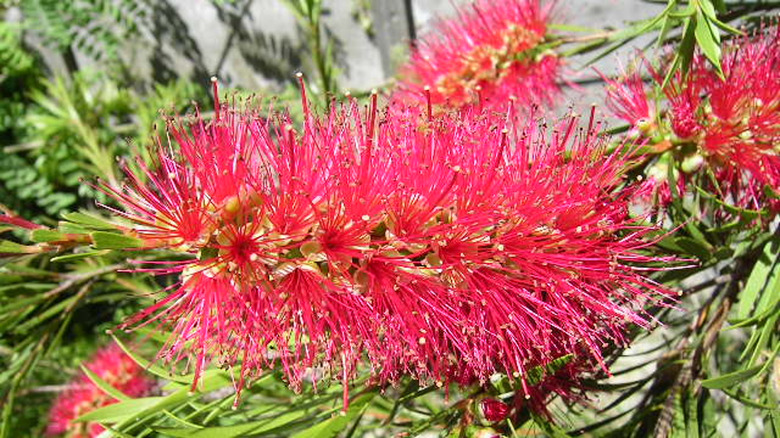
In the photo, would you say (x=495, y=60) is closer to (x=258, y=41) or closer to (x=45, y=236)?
(x=45, y=236)

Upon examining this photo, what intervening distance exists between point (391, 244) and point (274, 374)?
8.5 inches

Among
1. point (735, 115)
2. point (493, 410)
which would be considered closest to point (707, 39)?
point (735, 115)

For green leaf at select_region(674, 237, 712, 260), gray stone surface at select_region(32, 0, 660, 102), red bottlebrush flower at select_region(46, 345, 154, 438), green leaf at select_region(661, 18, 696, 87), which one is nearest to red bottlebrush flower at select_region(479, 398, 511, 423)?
green leaf at select_region(674, 237, 712, 260)

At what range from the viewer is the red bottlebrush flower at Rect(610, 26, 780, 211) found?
643mm

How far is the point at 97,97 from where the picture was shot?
1616mm

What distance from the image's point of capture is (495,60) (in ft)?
3.13


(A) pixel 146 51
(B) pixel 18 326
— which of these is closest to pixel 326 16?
(A) pixel 146 51

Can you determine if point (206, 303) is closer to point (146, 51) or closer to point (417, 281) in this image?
point (417, 281)

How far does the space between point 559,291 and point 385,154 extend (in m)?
0.22

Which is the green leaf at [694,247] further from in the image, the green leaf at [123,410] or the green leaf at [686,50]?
the green leaf at [123,410]

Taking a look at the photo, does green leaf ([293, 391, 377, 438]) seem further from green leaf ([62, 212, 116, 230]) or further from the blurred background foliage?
green leaf ([62, 212, 116, 230])

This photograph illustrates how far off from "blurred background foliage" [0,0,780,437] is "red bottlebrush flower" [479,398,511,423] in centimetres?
1

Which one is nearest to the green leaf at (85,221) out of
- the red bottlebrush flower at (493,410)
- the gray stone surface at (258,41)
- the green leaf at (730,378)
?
the red bottlebrush flower at (493,410)

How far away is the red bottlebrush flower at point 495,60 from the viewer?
96cm
